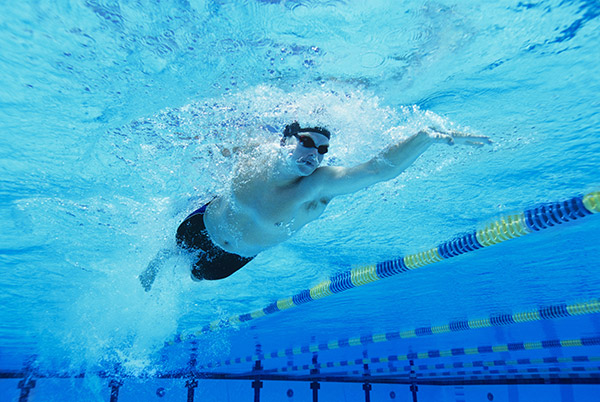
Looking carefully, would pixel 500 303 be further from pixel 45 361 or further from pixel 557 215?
pixel 45 361

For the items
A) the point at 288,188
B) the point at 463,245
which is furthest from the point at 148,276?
the point at 463,245

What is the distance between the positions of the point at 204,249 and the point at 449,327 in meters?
8.07

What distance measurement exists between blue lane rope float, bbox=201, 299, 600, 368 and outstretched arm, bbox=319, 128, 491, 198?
754cm

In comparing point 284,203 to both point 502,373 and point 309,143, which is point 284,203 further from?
point 502,373

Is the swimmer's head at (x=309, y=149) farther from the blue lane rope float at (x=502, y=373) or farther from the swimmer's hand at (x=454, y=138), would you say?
the blue lane rope float at (x=502, y=373)

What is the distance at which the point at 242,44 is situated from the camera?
3674mm

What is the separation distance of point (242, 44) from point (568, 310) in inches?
352

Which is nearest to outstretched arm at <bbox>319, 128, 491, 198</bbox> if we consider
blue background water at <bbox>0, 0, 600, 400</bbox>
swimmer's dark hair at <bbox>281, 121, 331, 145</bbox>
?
swimmer's dark hair at <bbox>281, 121, 331, 145</bbox>

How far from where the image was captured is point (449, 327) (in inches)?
414

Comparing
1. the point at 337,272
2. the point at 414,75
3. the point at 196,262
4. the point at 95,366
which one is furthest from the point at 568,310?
the point at 95,366

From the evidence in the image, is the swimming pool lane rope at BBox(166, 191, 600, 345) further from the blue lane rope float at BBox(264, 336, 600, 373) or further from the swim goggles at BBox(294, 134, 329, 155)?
the blue lane rope float at BBox(264, 336, 600, 373)

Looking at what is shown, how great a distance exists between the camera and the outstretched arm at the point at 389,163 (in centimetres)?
308

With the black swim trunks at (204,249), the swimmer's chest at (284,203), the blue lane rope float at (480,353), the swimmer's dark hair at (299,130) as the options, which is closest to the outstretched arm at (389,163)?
the swimmer's chest at (284,203)

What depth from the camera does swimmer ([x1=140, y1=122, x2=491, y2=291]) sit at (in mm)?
3271
